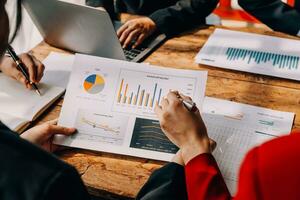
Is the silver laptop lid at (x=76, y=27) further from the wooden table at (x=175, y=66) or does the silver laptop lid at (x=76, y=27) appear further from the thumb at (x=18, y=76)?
the thumb at (x=18, y=76)

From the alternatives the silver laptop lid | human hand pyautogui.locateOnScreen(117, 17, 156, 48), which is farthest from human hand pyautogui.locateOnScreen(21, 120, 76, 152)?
human hand pyautogui.locateOnScreen(117, 17, 156, 48)

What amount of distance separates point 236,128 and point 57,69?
2.02ft

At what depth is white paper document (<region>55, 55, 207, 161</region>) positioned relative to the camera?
1174 mm

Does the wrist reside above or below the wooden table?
above

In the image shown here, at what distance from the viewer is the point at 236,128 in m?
1.19

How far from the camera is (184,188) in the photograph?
1.06m

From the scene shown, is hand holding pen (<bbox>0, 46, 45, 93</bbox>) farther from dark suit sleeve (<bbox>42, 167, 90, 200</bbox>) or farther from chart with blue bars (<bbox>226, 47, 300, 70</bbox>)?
dark suit sleeve (<bbox>42, 167, 90, 200</bbox>)

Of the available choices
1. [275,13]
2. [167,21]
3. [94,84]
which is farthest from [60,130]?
[275,13]

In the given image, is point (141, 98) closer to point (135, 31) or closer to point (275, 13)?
point (135, 31)

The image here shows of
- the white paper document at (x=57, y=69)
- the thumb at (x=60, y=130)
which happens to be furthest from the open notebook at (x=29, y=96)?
the thumb at (x=60, y=130)

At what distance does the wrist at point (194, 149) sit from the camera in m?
1.08

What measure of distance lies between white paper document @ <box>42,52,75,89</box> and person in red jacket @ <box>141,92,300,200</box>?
377mm

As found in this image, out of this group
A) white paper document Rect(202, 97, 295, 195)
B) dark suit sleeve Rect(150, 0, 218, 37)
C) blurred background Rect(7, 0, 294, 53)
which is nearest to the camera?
white paper document Rect(202, 97, 295, 195)

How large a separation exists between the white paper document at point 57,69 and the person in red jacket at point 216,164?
1.24 feet
